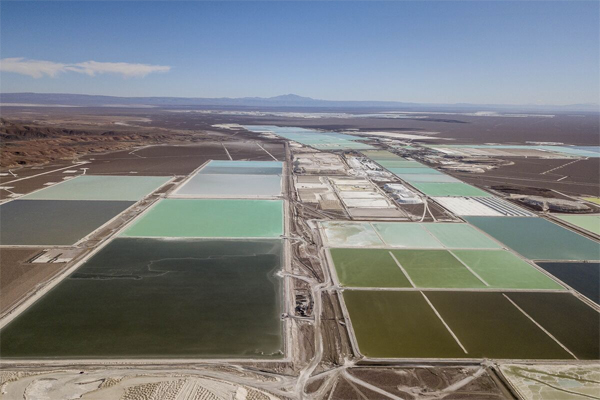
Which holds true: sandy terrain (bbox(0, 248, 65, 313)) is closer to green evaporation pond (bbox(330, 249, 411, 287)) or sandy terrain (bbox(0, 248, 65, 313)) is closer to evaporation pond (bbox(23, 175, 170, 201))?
evaporation pond (bbox(23, 175, 170, 201))

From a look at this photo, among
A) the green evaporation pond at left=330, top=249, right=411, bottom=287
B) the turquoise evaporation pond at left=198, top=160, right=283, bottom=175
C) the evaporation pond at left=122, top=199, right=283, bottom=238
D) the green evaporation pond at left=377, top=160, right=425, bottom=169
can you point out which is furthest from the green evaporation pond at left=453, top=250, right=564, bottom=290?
the green evaporation pond at left=377, top=160, right=425, bottom=169

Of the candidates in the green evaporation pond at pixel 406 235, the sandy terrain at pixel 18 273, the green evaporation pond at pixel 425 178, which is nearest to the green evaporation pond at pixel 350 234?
the green evaporation pond at pixel 406 235

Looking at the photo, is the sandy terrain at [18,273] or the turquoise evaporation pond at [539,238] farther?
the turquoise evaporation pond at [539,238]

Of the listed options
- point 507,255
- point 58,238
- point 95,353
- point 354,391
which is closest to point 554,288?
point 507,255

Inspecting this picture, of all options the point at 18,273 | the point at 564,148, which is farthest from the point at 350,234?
the point at 564,148

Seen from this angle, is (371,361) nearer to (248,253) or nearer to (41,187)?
(248,253)

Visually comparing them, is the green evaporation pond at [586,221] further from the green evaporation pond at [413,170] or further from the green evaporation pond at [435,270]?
the green evaporation pond at [413,170]
